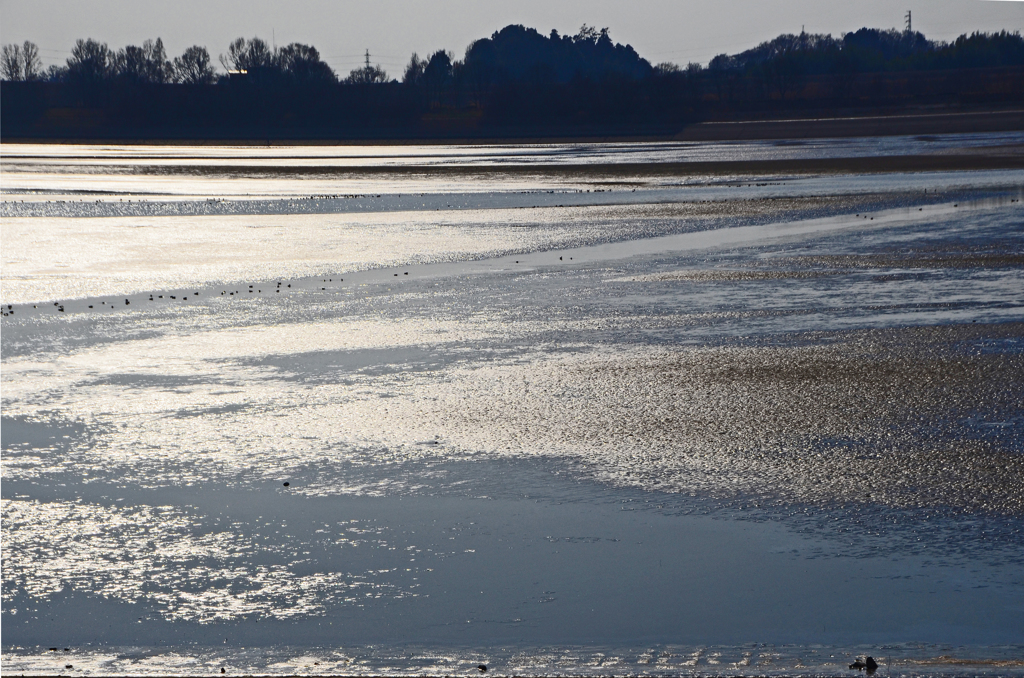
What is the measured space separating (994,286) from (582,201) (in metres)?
14.2

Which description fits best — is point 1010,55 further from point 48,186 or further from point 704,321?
point 704,321

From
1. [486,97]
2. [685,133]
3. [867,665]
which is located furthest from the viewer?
[486,97]

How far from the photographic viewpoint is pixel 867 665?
4242 millimetres

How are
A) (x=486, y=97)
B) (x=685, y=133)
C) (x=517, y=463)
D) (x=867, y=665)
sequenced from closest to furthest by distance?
(x=867, y=665) < (x=517, y=463) < (x=685, y=133) < (x=486, y=97)

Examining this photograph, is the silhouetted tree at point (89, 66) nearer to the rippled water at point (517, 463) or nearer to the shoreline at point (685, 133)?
the shoreline at point (685, 133)

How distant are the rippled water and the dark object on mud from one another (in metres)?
0.08

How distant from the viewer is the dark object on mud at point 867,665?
421cm

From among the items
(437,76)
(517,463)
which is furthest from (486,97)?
(517,463)

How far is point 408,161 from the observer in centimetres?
5038

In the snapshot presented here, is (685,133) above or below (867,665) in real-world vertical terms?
above

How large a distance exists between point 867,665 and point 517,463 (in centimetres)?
299

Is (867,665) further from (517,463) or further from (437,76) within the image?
(437,76)

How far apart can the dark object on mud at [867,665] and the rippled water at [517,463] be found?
79 mm

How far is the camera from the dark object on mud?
13.8 ft
